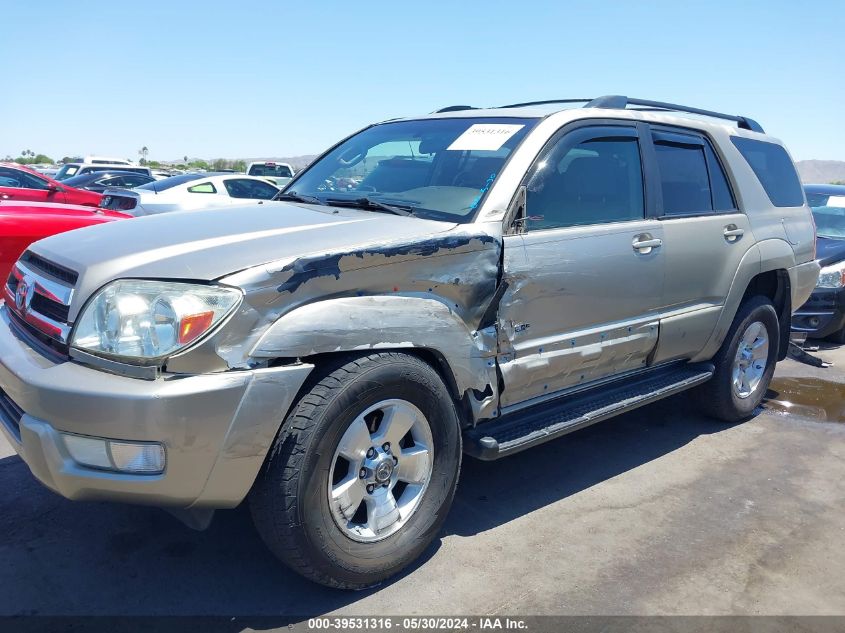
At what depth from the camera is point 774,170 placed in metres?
5.07

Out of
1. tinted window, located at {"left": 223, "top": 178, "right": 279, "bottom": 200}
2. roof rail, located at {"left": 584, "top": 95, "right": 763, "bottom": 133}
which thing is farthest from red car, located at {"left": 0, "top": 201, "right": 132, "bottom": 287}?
tinted window, located at {"left": 223, "top": 178, "right": 279, "bottom": 200}

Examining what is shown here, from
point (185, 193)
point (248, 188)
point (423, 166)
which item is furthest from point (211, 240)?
point (248, 188)

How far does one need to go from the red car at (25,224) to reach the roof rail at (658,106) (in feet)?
13.9

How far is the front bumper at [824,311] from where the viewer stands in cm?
704

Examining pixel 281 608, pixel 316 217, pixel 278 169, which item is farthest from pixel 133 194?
pixel 278 169

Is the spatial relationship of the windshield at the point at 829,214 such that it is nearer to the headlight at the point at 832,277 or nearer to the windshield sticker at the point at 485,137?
the headlight at the point at 832,277

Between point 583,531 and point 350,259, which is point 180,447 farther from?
point 583,531

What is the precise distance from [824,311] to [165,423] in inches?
272

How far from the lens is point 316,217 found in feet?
10.1

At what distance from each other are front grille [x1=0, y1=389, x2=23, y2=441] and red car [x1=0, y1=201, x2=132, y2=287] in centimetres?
277

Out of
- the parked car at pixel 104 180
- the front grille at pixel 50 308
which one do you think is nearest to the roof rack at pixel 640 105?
the front grille at pixel 50 308

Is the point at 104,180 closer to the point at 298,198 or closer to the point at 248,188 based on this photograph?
the point at 248,188

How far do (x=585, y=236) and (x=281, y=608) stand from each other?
85.4 inches

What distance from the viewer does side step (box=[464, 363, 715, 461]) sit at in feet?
10.2
